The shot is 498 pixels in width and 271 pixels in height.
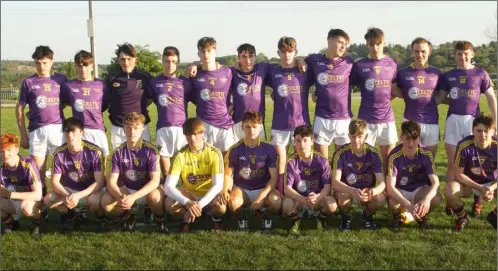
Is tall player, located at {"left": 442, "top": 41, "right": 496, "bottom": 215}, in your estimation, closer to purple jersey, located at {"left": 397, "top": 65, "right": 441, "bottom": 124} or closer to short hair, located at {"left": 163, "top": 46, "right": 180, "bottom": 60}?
purple jersey, located at {"left": 397, "top": 65, "right": 441, "bottom": 124}

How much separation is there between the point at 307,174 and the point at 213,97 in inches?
A: 61.5

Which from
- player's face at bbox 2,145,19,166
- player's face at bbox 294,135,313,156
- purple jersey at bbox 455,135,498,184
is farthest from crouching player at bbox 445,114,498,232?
player's face at bbox 2,145,19,166

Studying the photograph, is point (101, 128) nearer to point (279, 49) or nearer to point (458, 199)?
point (279, 49)

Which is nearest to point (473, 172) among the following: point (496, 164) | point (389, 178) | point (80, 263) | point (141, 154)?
point (496, 164)

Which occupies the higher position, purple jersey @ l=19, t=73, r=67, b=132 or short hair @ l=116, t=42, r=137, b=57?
short hair @ l=116, t=42, r=137, b=57

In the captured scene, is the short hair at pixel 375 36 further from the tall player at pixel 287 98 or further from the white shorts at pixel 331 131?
the white shorts at pixel 331 131

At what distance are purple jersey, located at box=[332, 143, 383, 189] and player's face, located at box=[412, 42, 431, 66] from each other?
144 centimetres

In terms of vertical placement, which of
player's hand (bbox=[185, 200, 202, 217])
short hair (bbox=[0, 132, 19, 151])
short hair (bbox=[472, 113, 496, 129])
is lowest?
player's hand (bbox=[185, 200, 202, 217])

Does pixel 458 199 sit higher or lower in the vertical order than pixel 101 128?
lower

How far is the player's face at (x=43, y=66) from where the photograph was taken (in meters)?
5.80

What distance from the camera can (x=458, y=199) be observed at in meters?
4.93

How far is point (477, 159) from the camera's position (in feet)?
16.7

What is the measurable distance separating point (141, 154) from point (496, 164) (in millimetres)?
3625

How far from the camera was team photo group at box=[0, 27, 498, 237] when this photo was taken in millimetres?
4957
